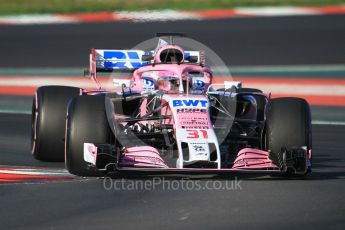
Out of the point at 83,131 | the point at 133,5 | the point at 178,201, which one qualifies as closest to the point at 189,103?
the point at 83,131

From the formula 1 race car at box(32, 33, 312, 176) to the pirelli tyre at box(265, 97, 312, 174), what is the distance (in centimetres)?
1

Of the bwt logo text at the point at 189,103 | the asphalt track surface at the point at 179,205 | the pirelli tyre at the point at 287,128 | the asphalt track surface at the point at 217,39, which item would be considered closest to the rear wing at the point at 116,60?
the bwt logo text at the point at 189,103

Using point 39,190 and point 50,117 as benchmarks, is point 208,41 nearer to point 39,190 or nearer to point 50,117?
point 50,117

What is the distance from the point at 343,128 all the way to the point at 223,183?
579 cm

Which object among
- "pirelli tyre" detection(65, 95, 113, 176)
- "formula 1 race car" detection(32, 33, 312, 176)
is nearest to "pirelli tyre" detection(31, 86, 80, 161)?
"formula 1 race car" detection(32, 33, 312, 176)

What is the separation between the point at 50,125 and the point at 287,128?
3.09 metres

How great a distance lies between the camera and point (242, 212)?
31.7 ft

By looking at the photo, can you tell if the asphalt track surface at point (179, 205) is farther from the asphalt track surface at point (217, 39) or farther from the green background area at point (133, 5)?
the green background area at point (133, 5)

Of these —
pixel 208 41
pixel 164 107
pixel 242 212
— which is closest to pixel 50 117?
pixel 164 107

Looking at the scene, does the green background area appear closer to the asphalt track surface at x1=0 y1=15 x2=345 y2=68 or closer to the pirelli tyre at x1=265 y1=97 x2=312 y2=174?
the asphalt track surface at x1=0 y1=15 x2=345 y2=68

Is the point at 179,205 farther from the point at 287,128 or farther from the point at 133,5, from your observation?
the point at 133,5

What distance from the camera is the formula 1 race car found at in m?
11.3

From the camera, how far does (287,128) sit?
1173 cm

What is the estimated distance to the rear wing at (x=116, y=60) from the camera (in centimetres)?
1468
